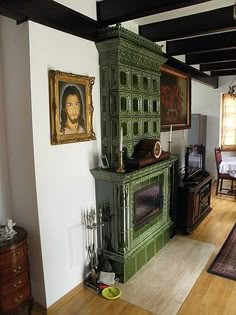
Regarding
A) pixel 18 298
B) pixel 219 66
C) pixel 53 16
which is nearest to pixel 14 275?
pixel 18 298

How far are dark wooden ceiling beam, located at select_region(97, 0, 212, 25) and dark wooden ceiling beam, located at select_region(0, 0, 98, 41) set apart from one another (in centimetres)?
12

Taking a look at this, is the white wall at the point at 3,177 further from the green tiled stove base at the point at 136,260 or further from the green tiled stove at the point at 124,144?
the green tiled stove base at the point at 136,260

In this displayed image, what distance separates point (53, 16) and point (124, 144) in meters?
1.25

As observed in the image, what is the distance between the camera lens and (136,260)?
8.98ft

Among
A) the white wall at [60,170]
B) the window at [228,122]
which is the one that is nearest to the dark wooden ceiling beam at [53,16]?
the white wall at [60,170]

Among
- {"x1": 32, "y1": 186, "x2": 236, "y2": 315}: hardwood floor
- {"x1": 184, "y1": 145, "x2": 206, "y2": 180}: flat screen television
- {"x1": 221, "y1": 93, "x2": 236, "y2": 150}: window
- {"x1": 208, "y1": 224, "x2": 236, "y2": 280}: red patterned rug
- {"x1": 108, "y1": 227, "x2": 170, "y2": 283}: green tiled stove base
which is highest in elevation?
{"x1": 221, "y1": 93, "x2": 236, "y2": 150}: window

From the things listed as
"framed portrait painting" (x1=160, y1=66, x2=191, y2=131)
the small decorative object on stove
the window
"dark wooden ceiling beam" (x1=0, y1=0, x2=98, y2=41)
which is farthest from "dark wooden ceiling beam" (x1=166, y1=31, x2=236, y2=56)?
the window

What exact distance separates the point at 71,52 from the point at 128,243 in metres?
1.80

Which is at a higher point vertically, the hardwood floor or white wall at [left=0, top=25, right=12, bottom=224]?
white wall at [left=0, top=25, right=12, bottom=224]

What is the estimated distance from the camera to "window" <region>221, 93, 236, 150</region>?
20.0ft

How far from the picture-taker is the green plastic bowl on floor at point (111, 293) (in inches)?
93.4

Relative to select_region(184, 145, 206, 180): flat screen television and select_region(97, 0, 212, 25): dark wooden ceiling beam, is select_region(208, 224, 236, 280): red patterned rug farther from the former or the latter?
select_region(97, 0, 212, 25): dark wooden ceiling beam

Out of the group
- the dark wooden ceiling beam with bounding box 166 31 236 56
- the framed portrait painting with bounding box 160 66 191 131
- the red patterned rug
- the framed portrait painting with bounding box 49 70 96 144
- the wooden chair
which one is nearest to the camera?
the framed portrait painting with bounding box 49 70 96 144

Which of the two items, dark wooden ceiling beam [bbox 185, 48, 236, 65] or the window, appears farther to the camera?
the window
